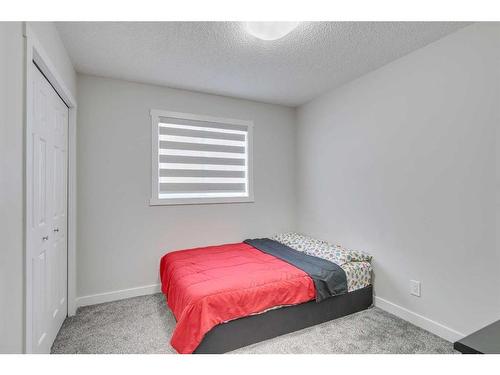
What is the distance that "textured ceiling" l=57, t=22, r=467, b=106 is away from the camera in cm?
193

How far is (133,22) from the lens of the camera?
186 centimetres

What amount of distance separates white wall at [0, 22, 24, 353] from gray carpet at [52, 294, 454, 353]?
0.93 metres

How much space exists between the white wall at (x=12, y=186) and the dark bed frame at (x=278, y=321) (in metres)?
1.07

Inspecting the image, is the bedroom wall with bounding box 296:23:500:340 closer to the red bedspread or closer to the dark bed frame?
the dark bed frame

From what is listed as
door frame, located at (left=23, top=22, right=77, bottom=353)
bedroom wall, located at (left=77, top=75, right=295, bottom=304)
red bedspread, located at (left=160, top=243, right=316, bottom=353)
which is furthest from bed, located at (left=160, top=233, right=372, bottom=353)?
door frame, located at (left=23, top=22, right=77, bottom=353)

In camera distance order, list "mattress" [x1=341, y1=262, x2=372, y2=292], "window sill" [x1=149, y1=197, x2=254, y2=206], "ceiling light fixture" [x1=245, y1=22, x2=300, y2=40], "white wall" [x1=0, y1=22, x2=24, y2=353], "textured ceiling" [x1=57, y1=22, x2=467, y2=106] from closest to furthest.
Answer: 1. "white wall" [x1=0, y1=22, x2=24, y2=353]
2. "ceiling light fixture" [x1=245, y1=22, x2=300, y2=40]
3. "textured ceiling" [x1=57, y1=22, x2=467, y2=106]
4. "mattress" [x1=341, y1=262, x2=372, y2=292]
5. "window sill" [x1=149, y1=197, x2=254, y2=206]

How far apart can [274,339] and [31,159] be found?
6.70ft

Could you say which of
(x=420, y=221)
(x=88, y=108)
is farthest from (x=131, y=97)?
(x=420, y=221)

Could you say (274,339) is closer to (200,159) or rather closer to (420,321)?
(420,321)

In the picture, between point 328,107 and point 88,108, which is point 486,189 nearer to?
Answer: point 328,107

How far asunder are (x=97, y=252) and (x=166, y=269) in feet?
2.61

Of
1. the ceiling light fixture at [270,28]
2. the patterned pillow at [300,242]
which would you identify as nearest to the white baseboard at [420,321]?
the patterned pillow at [300,242]

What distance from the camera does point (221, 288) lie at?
1960 millimetres

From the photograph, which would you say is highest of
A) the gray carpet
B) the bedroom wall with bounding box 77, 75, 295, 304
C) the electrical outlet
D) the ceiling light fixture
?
the ceiling light fixture
